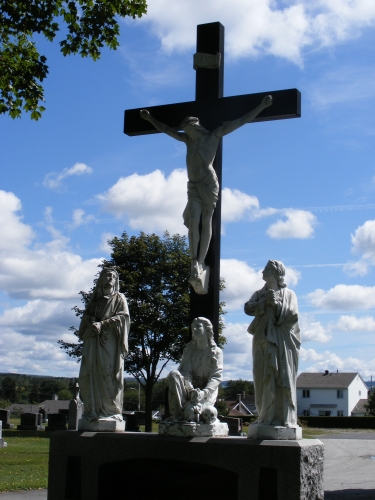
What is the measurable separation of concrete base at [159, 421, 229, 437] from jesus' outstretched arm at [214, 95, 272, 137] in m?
3.45

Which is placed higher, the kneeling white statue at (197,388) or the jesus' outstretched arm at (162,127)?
the jesus' outstretched arm at (162,127)

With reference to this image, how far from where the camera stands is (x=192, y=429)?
23.3 ft

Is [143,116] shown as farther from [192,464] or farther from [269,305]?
[192,464]

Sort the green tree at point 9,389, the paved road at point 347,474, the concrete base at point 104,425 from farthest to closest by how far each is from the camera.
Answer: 1. the green tree at point 9,389
2. the paved road at point 347,474
3. the concrete base at point 104,425

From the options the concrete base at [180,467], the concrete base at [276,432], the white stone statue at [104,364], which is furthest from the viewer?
the white stone statue at [104,364]

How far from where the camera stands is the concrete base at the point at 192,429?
7117mm

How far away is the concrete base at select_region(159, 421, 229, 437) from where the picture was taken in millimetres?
7117

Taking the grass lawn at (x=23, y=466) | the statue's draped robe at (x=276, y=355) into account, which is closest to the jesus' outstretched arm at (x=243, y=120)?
the statue's draped robe at (x=276, y=355)

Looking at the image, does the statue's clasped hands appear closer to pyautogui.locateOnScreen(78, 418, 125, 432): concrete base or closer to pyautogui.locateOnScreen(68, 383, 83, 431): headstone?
pyautogui.locateOnScreen(78, 418, 125, 432): concrete base

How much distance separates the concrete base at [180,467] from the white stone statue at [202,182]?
1.90 m

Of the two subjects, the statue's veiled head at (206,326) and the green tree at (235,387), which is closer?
the statue's veiled head at (206,326)

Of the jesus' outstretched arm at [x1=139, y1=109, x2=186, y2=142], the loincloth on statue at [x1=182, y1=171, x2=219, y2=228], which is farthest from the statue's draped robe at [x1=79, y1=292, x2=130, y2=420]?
the jesus' outstretched arm at [x1=139, y1=109, x2=186, y2=142]

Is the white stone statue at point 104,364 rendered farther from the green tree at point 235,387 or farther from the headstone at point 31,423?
the green tree at point 235,387

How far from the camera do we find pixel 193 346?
7.58m
